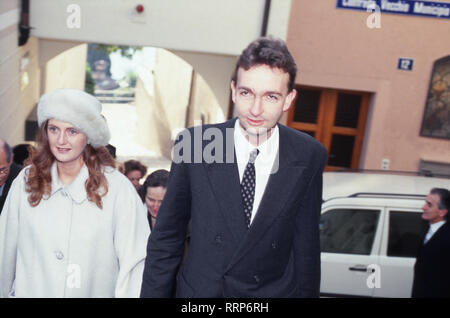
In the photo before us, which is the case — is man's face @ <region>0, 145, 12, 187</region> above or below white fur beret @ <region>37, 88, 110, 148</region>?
below

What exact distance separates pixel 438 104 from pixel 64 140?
9.49 metres

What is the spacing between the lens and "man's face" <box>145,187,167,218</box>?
4316mm

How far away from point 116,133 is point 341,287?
72.3ft

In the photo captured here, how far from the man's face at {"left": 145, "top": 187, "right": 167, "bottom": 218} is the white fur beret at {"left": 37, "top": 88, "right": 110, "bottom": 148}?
148cm

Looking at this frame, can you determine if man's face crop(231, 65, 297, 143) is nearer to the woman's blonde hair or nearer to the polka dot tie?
the polka dot tie

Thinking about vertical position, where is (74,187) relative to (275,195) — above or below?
below

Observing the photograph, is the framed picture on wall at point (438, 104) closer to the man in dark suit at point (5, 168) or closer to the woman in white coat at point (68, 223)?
the man in dark suit at point (5, 168)

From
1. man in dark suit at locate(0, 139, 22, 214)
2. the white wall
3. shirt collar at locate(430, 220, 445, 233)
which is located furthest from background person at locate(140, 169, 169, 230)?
the white wall

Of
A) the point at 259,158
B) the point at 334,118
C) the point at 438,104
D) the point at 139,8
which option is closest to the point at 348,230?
the point at 259,158

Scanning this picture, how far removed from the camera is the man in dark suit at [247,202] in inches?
93.7

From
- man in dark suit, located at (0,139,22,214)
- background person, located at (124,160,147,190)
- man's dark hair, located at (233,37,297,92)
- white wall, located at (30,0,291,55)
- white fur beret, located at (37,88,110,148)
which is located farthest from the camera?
white wall, located at (30,0,291,55)

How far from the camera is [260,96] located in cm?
234

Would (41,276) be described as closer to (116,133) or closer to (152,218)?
(152,218)

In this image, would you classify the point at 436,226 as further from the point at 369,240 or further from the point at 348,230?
the point at 348,230
